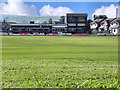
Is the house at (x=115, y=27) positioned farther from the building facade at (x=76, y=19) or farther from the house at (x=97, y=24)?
the building facade at (x=76, y=19)

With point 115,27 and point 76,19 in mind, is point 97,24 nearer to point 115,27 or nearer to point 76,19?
point 115,27

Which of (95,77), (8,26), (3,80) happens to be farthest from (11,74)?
(8,26)

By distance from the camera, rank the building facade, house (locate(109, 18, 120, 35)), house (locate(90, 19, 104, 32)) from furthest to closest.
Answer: house (locate(90, 19, 104, 32)), house (locate(109, 18, 120, 35)), the building facade

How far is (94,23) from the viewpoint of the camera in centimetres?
8350

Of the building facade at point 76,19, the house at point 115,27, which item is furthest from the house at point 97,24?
the building facade at point 76,19

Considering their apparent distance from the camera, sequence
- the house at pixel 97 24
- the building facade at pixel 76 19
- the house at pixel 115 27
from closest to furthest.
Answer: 1. the building facade at pixel 76 19
2. the house at pixel 115 27
3. the house at pixel 97 24

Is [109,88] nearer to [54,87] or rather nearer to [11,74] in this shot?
[54,87]

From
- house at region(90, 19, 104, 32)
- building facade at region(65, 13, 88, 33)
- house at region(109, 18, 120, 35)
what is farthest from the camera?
house at region(90, 19, 104, 32)

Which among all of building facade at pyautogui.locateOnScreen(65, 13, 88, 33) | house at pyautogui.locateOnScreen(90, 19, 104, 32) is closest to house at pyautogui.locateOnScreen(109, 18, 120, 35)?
house at pyautogui.locateOnScreen(90, 19, 104, 32)

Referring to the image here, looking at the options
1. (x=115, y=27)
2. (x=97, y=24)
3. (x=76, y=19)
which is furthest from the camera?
(x=97, y=24)

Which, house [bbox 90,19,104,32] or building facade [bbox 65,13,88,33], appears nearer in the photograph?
building facade [bbox 65,13,88,33]

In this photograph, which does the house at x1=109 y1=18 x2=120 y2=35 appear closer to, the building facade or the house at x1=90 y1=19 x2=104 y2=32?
the house at x1=90 y1=19 x2=104 y2=32

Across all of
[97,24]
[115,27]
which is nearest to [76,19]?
[115,27]

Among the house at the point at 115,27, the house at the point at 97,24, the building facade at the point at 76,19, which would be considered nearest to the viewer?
the building facade at the point at 76,19
